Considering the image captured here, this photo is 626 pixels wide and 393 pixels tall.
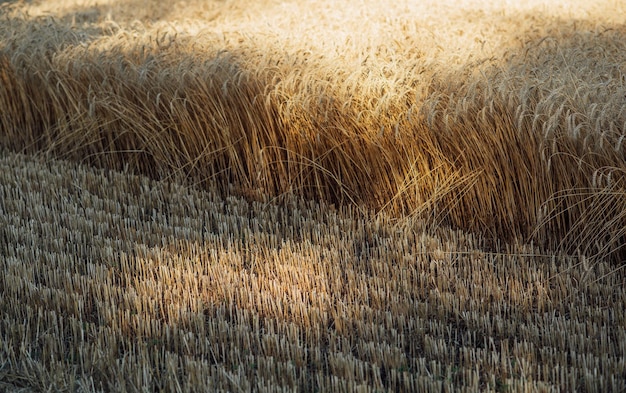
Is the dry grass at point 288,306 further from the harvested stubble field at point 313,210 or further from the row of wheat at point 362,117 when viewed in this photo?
the row of wheat at point 362,117

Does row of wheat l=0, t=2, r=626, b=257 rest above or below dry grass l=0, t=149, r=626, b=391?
above

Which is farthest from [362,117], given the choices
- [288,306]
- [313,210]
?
[288,306]

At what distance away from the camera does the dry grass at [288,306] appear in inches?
81.0

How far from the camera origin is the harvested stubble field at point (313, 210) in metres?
2.16

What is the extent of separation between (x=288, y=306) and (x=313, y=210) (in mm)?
909

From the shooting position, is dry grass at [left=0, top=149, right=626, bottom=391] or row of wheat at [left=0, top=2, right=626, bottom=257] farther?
row of wheat at [left=0, top=2, right=626, bottom=257]

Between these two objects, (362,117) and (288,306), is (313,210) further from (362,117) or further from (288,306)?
(288,306)

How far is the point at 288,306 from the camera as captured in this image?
2.43 metres

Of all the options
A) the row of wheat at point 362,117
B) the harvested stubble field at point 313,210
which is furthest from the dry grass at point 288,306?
the row of wheat at point 362,117

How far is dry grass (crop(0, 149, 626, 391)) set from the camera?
206 centimetres

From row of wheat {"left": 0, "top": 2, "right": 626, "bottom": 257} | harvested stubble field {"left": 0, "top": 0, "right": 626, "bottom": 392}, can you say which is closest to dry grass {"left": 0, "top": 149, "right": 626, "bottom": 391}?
harvested stubble field {"left": 0, "top": 0, "right": 626, "bottom": 392}

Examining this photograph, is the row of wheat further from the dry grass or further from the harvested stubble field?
the dry grass

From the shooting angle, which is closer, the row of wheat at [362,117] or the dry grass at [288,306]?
the dry grass at [288,306]

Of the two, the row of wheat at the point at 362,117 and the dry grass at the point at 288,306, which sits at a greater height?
the row of wheat at the point at 362,117
